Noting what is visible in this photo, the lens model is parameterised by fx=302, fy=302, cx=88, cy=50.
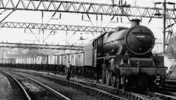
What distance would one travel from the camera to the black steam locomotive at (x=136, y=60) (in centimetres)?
1529

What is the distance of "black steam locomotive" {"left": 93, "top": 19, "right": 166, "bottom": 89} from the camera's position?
15.3m

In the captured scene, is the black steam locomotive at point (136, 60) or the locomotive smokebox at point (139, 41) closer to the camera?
the black steam locomotive at point (136, 60)

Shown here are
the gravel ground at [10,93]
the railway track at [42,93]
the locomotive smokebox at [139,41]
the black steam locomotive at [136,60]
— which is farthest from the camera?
the locomotive smokebox at [139,41]

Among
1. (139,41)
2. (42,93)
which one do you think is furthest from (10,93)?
(139,41)

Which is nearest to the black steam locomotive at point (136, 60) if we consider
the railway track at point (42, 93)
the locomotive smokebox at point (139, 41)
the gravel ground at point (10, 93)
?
the locomotive smokebox at point (139, 41)

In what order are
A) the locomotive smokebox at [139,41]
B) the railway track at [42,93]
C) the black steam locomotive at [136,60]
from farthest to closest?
the locomotive smokebox at [139,41]
the black steam locomotive at [136,60]
the railway track at [42,93]

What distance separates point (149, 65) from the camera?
51.5ft

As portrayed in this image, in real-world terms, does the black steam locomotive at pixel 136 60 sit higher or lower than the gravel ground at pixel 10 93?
higher

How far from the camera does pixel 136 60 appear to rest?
15.6 meters

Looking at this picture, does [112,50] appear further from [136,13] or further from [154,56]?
[136,13]

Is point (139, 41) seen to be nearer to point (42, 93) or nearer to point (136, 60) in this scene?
point (136, 60)

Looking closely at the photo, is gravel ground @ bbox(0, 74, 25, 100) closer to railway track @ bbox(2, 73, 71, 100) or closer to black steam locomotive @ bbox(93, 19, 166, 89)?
railway track @ bbox(2, 73, 71, 100)

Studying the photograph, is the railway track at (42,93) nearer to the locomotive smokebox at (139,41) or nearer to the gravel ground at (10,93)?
the gravel ground at (10,93)

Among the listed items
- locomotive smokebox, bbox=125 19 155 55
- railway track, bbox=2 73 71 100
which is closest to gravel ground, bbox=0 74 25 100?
railway track, bbox=2 73 71 100
